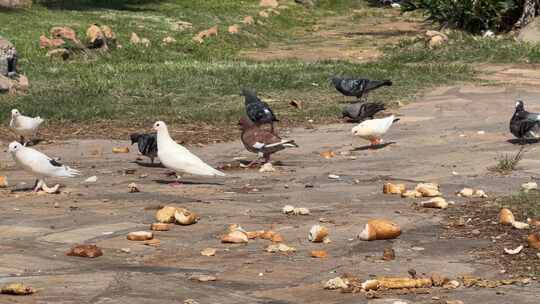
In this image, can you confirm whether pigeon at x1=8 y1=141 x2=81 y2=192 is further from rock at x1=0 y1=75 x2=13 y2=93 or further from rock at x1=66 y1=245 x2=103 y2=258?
rock at x1=0 y1=75 x2=13 y2=93

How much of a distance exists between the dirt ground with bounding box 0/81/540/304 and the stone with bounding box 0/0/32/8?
17002mm

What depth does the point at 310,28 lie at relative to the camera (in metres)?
35.4

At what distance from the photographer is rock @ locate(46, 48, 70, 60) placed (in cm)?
2341

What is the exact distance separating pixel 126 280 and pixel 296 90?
12984mm

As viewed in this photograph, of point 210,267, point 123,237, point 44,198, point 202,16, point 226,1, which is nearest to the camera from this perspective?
point 210,267

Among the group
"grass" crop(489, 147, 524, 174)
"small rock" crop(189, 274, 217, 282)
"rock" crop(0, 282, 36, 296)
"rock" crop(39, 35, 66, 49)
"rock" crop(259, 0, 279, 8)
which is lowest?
"rock" crop(259, 0, 279, 8)

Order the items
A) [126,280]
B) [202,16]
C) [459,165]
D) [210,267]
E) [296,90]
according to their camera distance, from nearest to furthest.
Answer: [126,280] → [210,267] → [459,165] → [296,90] → [202,16]

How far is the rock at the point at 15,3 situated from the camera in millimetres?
30844

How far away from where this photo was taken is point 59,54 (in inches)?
923

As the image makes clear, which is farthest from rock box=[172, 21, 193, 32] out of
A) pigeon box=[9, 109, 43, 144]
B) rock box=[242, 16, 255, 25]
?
pigeon box=[9, 109, 43, 144]

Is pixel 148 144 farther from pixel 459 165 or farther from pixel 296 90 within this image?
pixel 296 90

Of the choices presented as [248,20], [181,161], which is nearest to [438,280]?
[181,161]

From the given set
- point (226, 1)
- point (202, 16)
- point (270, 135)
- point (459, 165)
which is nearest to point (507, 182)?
point (459, 165)

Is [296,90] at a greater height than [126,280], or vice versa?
[126,280]
